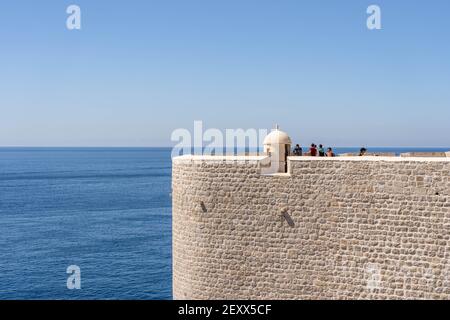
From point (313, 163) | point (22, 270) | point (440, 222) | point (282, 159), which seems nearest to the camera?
point (440, 222)

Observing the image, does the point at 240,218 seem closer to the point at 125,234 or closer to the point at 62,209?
the point at 125,234

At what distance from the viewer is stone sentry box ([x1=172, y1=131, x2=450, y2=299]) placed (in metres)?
12.4

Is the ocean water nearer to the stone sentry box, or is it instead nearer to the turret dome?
the stone sentry box

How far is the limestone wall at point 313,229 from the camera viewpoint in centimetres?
1236

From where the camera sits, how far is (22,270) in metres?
36.3

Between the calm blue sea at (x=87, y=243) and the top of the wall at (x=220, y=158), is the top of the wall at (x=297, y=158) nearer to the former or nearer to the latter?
the top of the wall at (x=220, y=158)

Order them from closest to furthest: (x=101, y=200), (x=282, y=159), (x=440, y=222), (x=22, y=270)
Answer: (x=440, y=222), (x=282, y=159), (x=22, y=270), (x=101, y=200)

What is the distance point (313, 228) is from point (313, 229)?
0.03 m

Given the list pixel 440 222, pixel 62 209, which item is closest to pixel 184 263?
pixel 440 222

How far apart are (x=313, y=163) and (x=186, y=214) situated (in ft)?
14.5

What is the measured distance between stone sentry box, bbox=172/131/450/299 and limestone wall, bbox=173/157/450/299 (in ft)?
0.09

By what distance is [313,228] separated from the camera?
1363 centimetres

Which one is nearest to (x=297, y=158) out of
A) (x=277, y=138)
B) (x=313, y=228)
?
(x=277, y=138)

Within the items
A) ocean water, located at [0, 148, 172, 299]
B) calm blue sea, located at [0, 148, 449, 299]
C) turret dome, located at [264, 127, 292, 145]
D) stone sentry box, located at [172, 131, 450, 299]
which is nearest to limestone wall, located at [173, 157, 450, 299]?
stone sentry box, located at [172, 131, 450, 299]
